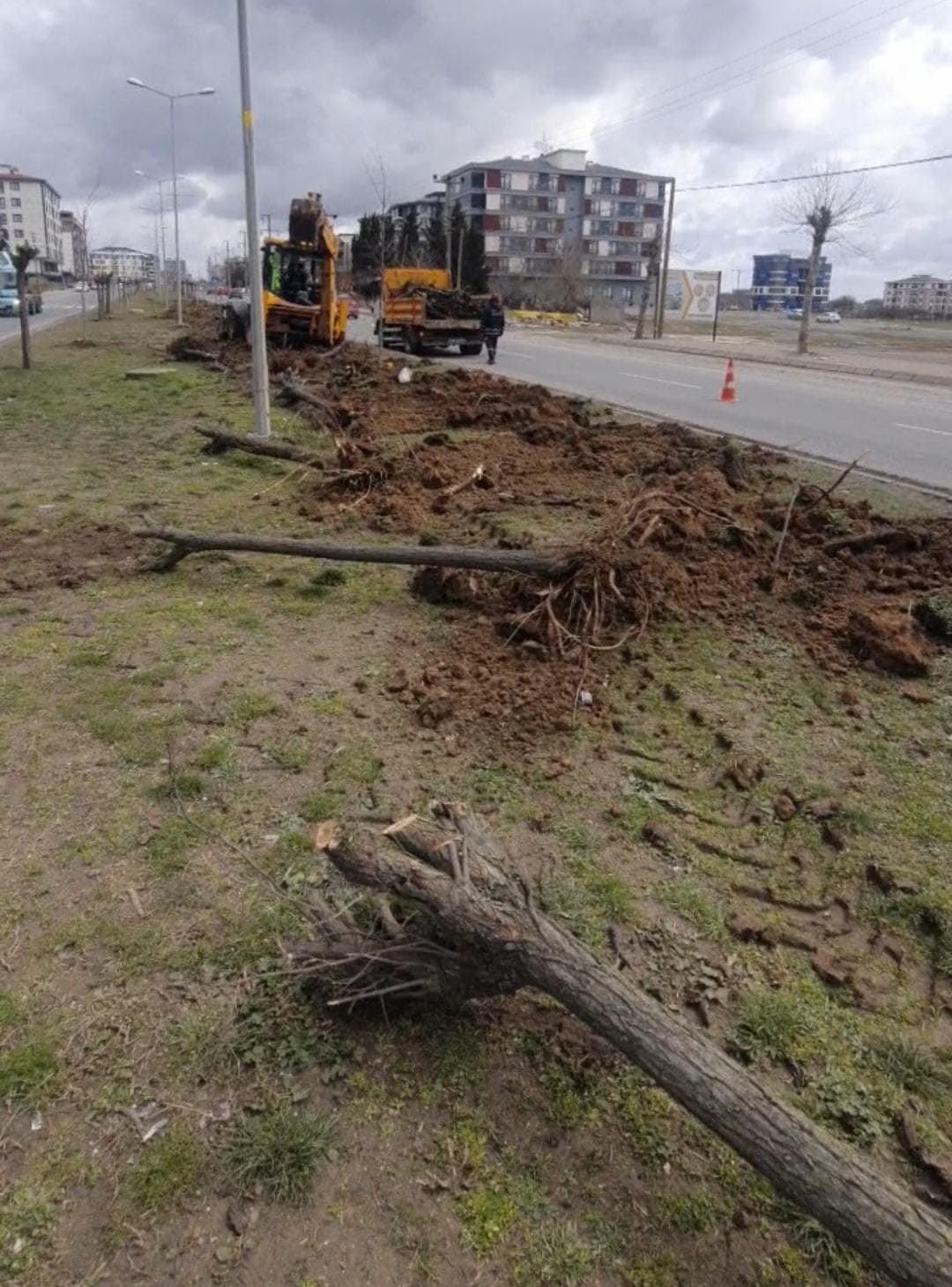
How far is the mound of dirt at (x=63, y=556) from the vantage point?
6.84 metres

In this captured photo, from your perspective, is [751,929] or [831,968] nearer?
[831,968]

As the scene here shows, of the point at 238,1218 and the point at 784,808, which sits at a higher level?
the point at 784,808

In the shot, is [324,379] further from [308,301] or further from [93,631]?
[93,631]

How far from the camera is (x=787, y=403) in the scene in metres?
17.1

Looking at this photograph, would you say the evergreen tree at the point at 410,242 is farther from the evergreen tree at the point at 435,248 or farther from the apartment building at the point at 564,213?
the apartment building at the point at 564,213

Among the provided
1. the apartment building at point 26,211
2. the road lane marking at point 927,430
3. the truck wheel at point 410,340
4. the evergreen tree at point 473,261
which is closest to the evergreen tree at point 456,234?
the evergreen tree at point 473,261

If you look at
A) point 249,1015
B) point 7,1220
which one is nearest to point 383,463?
point 249,1015

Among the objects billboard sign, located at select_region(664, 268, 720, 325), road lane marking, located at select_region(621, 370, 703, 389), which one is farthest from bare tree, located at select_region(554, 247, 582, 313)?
road lane marking, located at select_region(621, 370, 703, 389)

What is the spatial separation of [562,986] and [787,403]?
53.4 feet

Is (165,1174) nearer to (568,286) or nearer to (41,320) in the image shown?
(41,320)

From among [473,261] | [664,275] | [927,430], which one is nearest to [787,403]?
[927,430]

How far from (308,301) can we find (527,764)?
21359mm

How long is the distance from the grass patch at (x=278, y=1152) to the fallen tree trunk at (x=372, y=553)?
12.8ft

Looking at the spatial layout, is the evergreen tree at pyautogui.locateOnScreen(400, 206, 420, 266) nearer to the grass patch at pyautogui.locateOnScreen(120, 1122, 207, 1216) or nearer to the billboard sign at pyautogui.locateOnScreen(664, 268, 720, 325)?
the billboard sign at pyautogui.locateOnScreen(664, 268, 720, 325)
